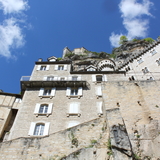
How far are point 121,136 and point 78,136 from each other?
2.87 m

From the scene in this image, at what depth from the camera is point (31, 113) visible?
16438 mm

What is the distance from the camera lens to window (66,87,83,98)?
18641mm

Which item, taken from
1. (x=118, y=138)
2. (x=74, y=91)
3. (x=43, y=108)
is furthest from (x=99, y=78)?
(x=118, y=138)

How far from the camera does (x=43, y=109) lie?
17172 millimetres

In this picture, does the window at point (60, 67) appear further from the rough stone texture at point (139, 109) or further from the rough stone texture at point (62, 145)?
the rough stone texture at point (62, 145)

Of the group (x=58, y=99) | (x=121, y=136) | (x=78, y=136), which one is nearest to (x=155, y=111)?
(x=121, y=136)

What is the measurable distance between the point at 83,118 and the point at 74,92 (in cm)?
433

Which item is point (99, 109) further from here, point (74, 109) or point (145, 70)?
point (145, 70)

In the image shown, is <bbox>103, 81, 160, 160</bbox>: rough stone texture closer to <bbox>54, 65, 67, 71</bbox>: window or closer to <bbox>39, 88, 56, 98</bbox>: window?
<bbox>39, 88, 56, 98</bbox>: window

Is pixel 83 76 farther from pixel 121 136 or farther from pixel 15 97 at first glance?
pixel 121 136

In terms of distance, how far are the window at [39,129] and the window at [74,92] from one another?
4.54 m

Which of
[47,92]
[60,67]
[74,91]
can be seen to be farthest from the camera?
[60,67]

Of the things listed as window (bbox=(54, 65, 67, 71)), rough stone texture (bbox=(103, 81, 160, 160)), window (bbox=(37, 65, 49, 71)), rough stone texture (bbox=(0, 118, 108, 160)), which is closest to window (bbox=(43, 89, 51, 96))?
window (bbox=(54, 65, 67, 71))

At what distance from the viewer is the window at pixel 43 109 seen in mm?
16312
